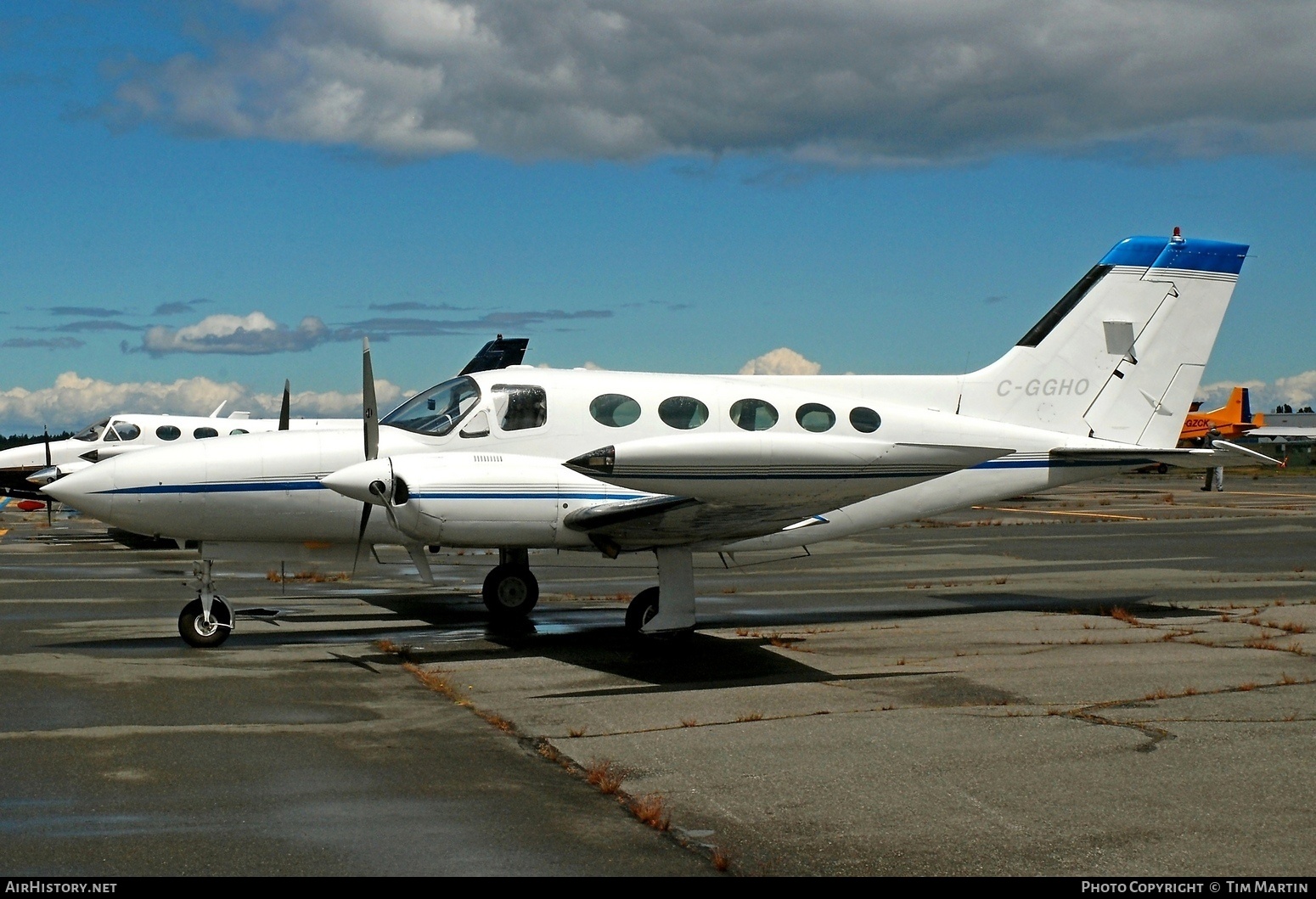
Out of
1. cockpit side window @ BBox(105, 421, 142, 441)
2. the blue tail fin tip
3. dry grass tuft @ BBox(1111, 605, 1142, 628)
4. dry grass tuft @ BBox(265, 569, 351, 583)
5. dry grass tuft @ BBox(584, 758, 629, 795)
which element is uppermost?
the blue tail fin tip

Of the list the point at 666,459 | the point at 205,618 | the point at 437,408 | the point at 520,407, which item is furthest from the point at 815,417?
the point at 205,618

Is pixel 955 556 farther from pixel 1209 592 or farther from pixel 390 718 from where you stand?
pixel 390 718

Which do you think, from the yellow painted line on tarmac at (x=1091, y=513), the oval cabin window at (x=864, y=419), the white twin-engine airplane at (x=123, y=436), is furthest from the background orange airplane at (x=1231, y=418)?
the oval cabin window at (x=864, y=419)

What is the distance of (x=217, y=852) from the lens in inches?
227

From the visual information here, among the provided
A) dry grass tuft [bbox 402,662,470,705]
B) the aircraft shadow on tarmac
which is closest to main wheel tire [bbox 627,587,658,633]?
the aircraft shadow on tarmac

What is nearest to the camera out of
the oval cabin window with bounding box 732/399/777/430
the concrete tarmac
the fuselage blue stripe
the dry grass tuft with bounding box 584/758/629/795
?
the concrete tarmac

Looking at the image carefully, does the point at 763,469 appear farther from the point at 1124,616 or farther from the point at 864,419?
the point at 1124,616

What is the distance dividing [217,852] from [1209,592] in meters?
14.6

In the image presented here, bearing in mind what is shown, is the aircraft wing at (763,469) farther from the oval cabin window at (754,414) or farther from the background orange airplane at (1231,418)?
the background orange airplane at (1231,418)

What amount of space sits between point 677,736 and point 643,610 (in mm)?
4695

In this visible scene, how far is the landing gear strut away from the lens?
48.4ft

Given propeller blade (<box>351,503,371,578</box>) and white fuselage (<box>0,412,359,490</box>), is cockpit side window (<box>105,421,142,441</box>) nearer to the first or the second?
white fuselage (<box>0,412,359,490</box>)

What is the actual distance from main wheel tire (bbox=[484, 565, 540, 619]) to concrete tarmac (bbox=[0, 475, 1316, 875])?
1.32 feet

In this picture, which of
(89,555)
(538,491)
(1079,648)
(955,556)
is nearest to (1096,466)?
(1079,648)
